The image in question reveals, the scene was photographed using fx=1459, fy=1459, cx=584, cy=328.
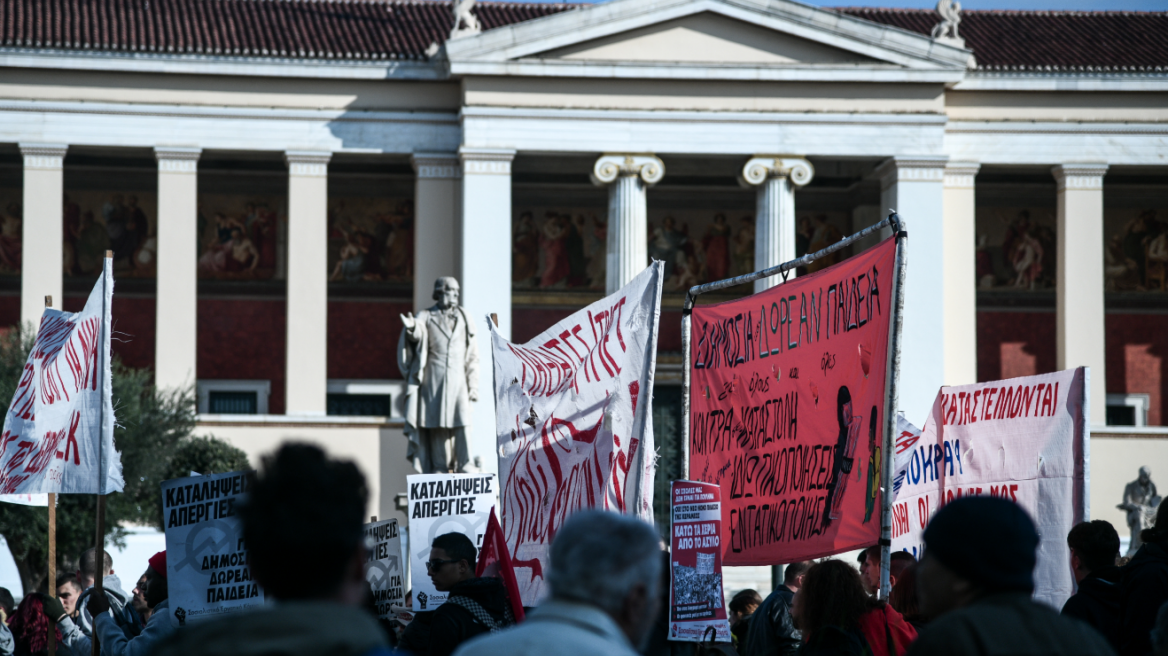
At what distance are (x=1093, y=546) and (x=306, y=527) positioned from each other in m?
4.56

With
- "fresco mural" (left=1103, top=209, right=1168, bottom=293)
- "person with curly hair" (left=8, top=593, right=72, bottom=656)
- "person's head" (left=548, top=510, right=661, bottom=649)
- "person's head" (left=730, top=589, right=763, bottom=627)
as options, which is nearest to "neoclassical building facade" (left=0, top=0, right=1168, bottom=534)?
"fresco mural" (left=1103, top=209, right=1168, bottom=293)

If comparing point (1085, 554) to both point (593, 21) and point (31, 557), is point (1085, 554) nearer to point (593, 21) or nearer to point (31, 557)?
point (31, 557)

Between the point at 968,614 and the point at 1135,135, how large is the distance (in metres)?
27.9

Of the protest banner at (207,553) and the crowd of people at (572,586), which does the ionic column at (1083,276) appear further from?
the crowd of people at (572,586)

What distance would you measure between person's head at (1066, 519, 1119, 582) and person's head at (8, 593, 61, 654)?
19.2 feet

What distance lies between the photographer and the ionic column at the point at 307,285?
2792cm

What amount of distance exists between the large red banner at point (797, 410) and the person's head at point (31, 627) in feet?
13.2

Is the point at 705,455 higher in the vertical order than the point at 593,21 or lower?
lower

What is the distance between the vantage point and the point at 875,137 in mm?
28078

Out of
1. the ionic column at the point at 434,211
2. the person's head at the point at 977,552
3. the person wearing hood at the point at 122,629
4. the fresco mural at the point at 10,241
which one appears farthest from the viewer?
the fresco mural at the point at 10,241

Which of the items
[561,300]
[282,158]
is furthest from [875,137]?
[282,158]

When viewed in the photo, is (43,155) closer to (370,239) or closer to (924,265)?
(370,239)

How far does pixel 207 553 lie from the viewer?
24.7ft

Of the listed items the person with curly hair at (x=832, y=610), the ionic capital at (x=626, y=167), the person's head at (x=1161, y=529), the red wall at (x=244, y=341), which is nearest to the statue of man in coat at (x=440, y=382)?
the person's head at (x=1161, y=529)
